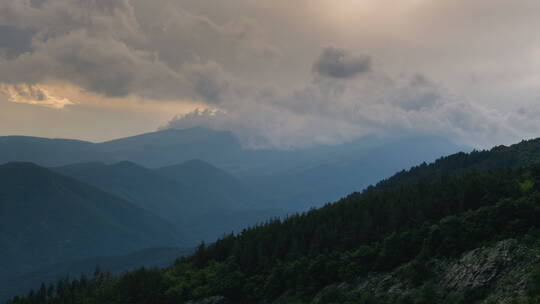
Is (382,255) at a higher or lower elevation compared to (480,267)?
higher

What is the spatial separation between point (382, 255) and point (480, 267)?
27.4m

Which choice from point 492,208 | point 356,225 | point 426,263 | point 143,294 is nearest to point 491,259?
point 426,263

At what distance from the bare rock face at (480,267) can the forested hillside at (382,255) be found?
238 millimetres

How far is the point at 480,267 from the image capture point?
77750mm

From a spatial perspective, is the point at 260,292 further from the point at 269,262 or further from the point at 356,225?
the point at 356,225

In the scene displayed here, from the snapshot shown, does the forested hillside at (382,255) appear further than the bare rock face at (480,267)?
Yes

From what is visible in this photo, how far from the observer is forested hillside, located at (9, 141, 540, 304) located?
258ft

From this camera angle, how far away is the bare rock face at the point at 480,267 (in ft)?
246

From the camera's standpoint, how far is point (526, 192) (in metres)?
116

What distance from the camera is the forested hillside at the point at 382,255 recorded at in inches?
3098

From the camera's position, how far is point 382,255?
10294 centimetres

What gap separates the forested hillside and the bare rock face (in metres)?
0.24

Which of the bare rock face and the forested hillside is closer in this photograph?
the bare rock face

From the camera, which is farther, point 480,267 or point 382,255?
point 382,255
